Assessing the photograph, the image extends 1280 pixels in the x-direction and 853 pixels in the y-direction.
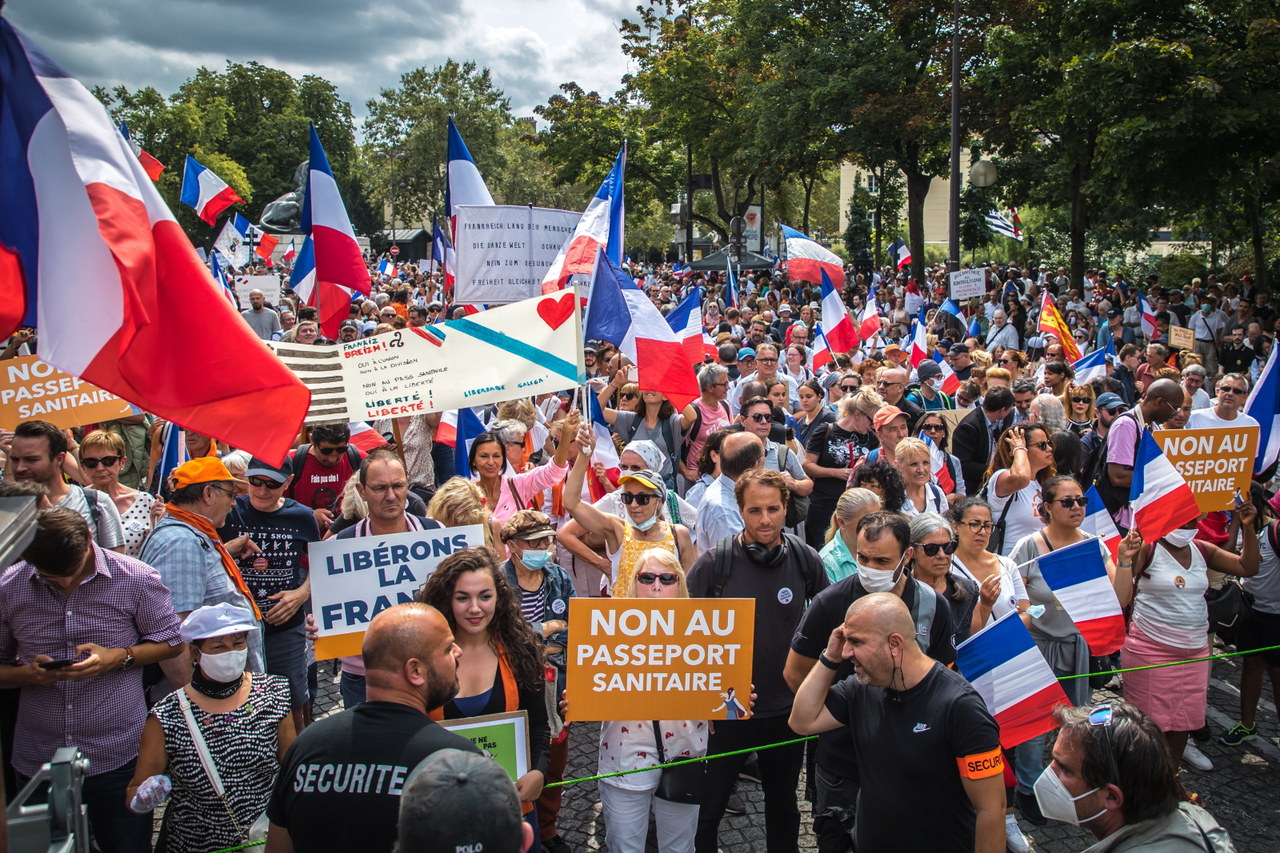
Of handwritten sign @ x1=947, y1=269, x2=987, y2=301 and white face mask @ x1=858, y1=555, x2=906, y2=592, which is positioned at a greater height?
handwritten sign @ x1=947, y1=269, x2=987, y2=301

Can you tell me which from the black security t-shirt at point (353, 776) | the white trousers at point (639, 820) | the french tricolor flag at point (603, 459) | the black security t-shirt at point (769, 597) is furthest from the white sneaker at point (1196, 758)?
the black security t-shirt at point (353, 776)

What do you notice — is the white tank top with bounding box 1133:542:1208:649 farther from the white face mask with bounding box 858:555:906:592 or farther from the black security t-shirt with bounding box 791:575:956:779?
the white face mask with bounding box 858:555:906:592

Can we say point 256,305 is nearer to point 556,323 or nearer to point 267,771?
point 556,323

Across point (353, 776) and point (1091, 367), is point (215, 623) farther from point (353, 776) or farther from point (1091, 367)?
point (1091, 367)

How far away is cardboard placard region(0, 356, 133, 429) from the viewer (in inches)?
232

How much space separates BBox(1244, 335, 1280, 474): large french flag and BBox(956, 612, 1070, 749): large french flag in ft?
13.3

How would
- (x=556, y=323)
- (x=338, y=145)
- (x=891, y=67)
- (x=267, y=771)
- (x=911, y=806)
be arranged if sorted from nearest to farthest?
1. (x=911, y=806)
2. (x=267, y=771)
3. (x=556, y=323)
4. (x=891, y=67)
5. (x=338, y=145)

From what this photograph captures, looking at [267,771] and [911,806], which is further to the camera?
[267,771]

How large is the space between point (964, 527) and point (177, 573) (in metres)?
3.78

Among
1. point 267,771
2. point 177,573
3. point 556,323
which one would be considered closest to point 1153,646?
point 556,323

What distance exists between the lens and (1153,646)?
5.42 metres

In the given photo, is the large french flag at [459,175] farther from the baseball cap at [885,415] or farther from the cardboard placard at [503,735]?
the cardboard placard at [503,735]

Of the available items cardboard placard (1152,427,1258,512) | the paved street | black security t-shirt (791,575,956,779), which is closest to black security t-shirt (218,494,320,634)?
the paved street

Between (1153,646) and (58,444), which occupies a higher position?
(58,444)
